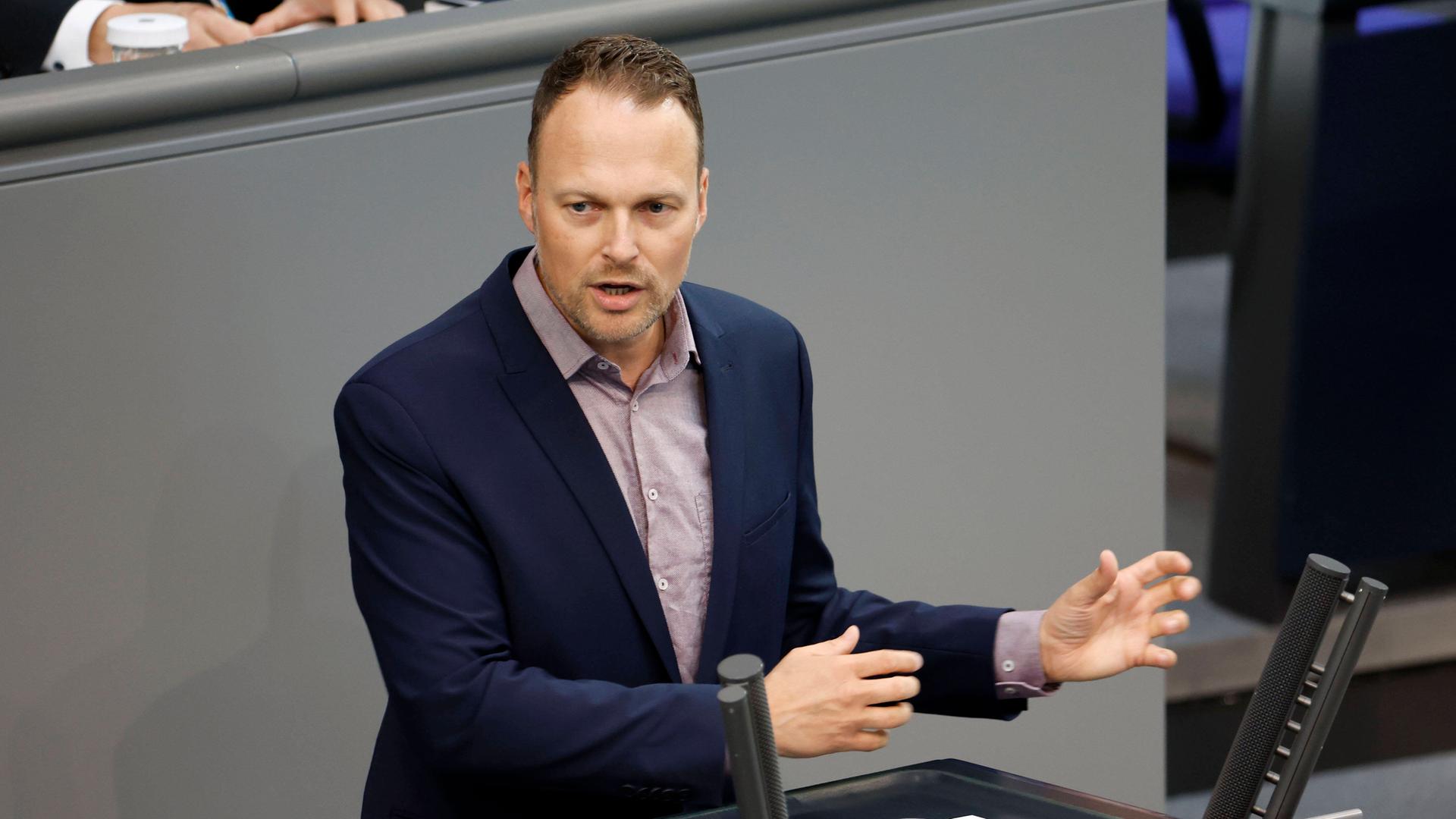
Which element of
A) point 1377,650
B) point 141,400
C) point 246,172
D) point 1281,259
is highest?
point 246,172

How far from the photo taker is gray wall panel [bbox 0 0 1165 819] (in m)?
2.04

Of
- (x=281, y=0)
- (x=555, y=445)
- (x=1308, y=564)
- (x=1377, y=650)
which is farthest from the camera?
(x=1377, y=650)

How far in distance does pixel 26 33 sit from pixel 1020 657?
5.53 ft

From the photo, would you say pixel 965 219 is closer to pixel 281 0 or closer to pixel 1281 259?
pixel 281 0

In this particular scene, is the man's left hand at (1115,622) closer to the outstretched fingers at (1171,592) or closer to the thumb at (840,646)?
the outstretched fingers at (1171,592)

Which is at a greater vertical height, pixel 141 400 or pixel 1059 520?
pixel 141 400

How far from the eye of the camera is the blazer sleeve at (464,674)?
1562 mm

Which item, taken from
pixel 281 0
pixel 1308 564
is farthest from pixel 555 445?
pixel 281 0

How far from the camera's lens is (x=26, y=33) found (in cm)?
251

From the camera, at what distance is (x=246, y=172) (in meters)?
2.06

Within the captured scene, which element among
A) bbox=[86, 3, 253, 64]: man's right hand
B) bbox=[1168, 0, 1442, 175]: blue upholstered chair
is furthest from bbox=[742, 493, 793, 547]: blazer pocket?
bbox=[1168, 0, 1442, 175]: blue upholstered chair

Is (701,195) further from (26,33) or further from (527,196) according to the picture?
(26,33)

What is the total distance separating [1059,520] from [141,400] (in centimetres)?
131

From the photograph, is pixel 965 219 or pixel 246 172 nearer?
pixel 246 172
